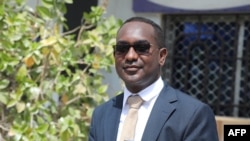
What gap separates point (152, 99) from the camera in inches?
92.0

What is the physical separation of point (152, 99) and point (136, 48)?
222mm

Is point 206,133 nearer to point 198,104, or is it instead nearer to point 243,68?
point 198,104

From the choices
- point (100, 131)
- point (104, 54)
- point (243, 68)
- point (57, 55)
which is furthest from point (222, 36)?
point (100, 131)

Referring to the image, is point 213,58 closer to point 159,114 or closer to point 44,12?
point 44,12

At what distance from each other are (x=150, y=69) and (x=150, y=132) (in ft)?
0.80

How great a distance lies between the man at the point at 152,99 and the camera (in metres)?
2.22

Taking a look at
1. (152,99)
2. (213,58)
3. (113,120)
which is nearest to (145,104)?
(152,99)

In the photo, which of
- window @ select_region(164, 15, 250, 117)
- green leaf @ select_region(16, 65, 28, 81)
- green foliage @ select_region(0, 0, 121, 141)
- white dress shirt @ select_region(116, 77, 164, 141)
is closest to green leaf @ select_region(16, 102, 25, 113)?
green foliage @ select_region(0, 0, 121, 141)

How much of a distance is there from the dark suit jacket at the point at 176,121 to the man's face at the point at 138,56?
11 centimetres

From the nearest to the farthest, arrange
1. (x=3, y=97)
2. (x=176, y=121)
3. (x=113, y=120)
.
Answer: (x=176, y=121) < (x=113, y=120) < (x=3, y=97)

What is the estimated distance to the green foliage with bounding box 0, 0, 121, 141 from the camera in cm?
390

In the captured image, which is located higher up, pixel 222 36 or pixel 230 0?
pixel 230 0

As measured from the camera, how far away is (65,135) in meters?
3.86

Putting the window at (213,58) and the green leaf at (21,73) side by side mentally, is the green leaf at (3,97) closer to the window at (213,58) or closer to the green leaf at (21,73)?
the green leaf at (21,73)
